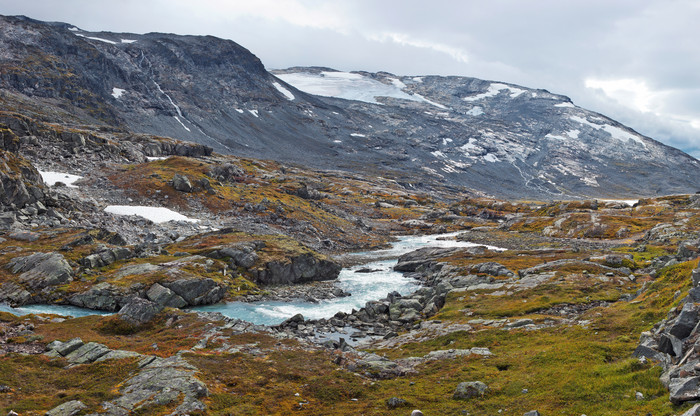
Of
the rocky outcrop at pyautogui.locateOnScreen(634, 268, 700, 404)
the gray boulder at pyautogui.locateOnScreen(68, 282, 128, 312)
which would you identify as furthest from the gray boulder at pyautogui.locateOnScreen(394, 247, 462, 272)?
the rocky outcrop at pyautogui.locateOnScreen(634, 268, 700, 404)

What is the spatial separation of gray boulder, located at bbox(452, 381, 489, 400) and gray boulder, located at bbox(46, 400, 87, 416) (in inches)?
772

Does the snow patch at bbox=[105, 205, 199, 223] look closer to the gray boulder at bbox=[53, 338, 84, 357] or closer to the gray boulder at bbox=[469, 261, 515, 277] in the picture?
the gray boulder at bbox=[53, 338, 84, 357]

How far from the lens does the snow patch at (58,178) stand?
90375mm

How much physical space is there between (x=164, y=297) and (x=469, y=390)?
3969 cm

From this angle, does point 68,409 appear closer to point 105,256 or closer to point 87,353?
point 87,353

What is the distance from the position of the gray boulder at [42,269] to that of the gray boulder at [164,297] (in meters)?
10.2

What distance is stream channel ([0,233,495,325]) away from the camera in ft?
146

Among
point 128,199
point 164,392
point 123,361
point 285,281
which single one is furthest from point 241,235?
point 164,392

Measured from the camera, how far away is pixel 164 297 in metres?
48.2

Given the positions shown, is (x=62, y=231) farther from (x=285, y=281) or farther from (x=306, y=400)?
(x=306, y=400)

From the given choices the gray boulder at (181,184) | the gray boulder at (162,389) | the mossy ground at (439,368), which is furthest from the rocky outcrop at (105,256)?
the gray boulder at (181,184)

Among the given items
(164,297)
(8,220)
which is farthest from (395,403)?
(8,220)

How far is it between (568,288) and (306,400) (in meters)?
36.5

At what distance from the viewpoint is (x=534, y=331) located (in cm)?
3288
